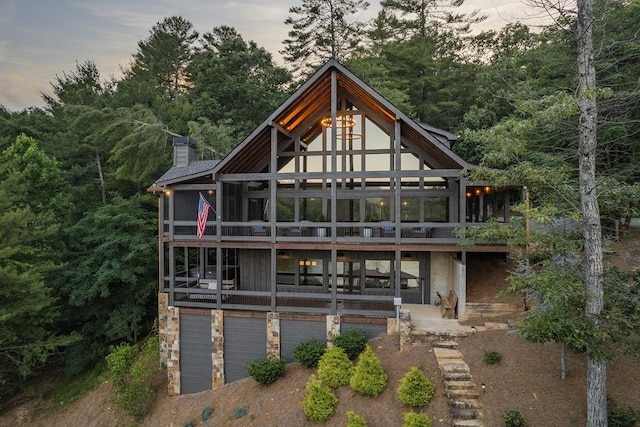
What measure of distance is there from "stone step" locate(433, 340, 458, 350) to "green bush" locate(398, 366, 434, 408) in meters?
1.96

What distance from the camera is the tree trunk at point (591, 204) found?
6759 mm

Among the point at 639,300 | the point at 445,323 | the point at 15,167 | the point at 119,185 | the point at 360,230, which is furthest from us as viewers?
the point at 119,185

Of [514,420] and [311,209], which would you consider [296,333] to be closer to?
[311,209]

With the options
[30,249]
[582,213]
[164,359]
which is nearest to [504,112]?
[582,213]

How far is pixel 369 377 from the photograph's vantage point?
374 inches

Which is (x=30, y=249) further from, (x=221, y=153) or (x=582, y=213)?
(x=582, y=213)

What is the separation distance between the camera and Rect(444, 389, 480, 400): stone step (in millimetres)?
8664

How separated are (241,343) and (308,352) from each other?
2.92 metres

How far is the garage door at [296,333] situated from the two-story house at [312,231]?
38 mm

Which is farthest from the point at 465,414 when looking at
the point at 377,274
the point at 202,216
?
the point at 202,216

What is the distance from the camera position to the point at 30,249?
15430mm

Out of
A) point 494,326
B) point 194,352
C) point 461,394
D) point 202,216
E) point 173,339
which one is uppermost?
point 202,216

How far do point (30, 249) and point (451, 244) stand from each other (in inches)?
721

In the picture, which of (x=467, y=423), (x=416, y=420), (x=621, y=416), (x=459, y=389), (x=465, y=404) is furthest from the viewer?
(x=459, y=389)
